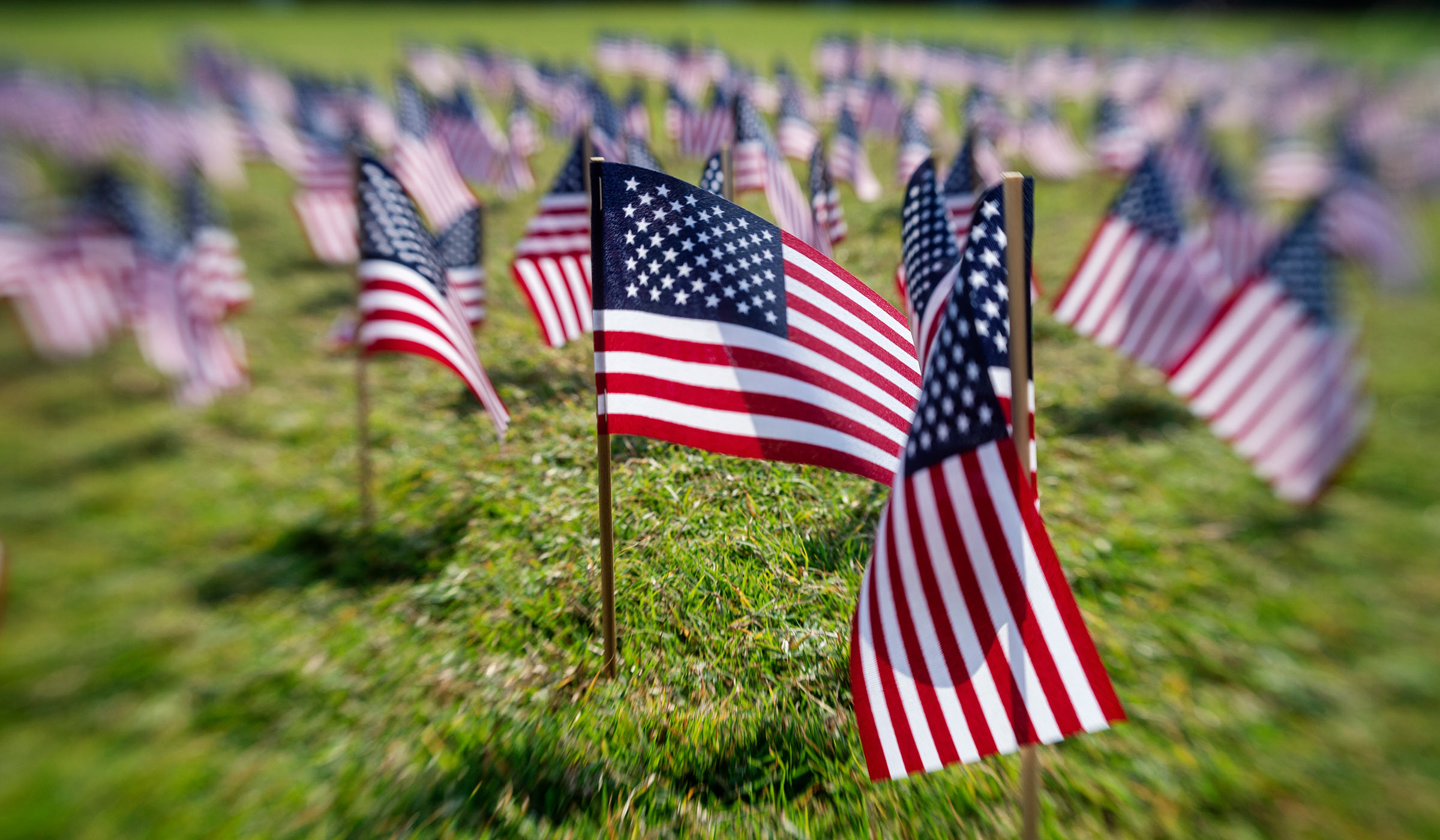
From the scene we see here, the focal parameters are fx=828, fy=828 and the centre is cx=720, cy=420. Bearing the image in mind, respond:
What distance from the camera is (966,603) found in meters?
2.97

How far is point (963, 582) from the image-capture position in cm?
296

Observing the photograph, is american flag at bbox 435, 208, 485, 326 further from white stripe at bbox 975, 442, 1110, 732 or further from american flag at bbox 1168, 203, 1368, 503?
american flag at bbox 1168, 203, 1368, 503

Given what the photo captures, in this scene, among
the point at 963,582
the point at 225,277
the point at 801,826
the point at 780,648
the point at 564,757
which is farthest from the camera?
the point at 225,277

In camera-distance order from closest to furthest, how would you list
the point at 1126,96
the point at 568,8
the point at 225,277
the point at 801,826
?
the point at 801,826 < the point at 225,277 < the point at 1126,96 < the point at 568,8

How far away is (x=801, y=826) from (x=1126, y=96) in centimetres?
2829

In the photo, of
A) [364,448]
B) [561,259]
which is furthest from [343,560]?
[561,259]

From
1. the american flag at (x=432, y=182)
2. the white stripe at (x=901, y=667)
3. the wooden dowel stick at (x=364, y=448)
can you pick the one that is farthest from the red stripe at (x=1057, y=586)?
the american flag at (x=432, y=182)

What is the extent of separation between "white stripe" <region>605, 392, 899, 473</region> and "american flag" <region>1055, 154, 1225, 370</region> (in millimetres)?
3731

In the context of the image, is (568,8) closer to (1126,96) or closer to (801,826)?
(1126,96)

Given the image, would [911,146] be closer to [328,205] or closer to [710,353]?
[710,353]

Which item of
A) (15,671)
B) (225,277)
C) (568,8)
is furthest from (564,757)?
(568,8)

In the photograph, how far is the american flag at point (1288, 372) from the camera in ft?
14.5

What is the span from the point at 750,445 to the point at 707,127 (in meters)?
11.4

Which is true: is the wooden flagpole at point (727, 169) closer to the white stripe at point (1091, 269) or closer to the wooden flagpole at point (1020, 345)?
the wooden flagpole at point (1020, 345)
